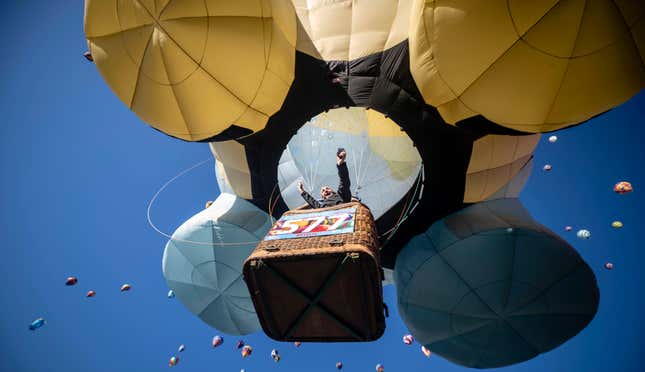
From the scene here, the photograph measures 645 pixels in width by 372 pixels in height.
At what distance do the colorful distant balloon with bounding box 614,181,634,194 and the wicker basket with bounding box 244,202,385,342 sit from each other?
5701 millimetres

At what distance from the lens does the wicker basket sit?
2.63 metres

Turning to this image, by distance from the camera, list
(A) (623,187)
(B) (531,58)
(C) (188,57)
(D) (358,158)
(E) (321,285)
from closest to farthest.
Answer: (B) (531,58) → (E) (321,285) → (C) (188,57) → (D) (358,158) → (A) (623,187)

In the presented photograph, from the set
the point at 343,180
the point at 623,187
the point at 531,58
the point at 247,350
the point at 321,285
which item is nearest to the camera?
the point at 531,58

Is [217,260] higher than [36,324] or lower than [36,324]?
higher

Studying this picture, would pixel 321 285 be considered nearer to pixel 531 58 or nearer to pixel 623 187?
pixel 531 58

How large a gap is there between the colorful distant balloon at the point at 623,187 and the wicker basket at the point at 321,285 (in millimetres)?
5701

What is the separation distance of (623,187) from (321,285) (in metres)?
6.38

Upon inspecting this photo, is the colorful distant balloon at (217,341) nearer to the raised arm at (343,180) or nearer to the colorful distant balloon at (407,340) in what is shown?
the colorful distant balloon at (407,340)

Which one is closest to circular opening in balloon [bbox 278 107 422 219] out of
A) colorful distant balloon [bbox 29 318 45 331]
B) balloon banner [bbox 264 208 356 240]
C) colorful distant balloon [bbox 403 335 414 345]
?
balloon banner [bbox 264 208 356 240]

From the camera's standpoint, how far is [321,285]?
280cm

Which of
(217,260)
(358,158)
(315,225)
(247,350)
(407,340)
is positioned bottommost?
(407,340)

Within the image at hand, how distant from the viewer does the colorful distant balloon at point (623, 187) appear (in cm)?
614

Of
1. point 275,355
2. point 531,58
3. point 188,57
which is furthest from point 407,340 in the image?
point 188,57

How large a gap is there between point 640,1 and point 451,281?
2.94 metres
